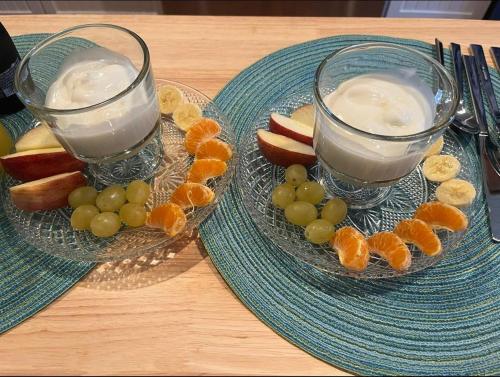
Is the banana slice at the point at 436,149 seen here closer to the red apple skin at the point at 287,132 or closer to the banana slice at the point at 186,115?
the red apple skin at the point at 287,132

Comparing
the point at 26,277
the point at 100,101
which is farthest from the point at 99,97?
the point at 26,277

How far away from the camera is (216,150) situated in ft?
2.71

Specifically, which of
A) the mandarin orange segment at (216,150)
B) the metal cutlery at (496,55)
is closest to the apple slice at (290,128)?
the mandarin orange segment at (216,150)

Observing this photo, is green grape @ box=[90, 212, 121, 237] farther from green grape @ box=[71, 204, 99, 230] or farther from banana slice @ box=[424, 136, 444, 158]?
banana slice @ box=[424, 136, 444, 158]

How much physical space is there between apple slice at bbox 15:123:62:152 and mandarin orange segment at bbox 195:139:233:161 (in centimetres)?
26

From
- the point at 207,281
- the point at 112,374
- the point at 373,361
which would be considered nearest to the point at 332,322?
the point at 373,361

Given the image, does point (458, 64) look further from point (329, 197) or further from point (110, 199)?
point (110, 199)

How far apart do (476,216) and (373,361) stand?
326 millimetres

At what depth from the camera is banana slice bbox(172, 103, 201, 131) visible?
0.91 m

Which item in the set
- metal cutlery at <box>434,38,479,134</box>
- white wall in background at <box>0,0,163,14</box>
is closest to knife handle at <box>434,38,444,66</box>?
metal cutlery at <box>434,38,479,134</box>

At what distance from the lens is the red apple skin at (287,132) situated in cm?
85

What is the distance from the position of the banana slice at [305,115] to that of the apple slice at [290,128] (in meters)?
0.01

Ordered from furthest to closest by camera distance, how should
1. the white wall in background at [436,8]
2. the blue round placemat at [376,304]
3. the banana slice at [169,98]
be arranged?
the white wall in background at [436,8]
the banana slice at [169,98]
the blue round placemat at [376,304]

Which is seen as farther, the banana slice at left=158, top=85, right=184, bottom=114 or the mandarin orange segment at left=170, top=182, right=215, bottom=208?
the banana slice at left=158, top=85, right=184, bottom=114
